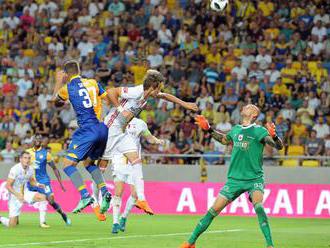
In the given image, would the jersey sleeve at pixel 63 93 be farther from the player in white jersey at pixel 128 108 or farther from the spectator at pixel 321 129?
the spectator at pixel 321 129

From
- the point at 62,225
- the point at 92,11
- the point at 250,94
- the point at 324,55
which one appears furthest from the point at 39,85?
the point at 62,225

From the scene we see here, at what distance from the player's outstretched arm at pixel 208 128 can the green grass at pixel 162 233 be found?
2285 millimetres

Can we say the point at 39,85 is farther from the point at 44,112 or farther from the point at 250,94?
the point at 250,94

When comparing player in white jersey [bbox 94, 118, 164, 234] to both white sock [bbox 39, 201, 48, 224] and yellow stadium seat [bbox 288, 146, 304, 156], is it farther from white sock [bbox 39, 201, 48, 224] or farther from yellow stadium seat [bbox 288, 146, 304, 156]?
yellow stadium seat [bbox 288, 146, 304, 156]

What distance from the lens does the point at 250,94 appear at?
3094 cm

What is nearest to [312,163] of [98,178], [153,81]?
[153,81]

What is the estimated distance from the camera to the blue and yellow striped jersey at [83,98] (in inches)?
663

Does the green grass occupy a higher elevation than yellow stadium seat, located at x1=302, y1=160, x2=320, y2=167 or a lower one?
lower

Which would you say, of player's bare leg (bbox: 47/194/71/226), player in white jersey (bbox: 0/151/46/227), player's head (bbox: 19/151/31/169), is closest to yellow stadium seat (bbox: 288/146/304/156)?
player's bare leg (bbox: 47/194/71/226)

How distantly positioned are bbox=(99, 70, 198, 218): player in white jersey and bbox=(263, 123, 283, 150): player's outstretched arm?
2831 millimetres

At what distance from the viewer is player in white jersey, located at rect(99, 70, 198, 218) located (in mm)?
17609

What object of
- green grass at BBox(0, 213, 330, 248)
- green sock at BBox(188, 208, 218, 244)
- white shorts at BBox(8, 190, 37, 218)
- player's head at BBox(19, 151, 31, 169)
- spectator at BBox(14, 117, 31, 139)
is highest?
spectator at BBox(14, 117, 31, 139)

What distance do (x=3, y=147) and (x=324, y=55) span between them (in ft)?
37.2

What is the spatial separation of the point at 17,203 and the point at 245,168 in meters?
9.07
